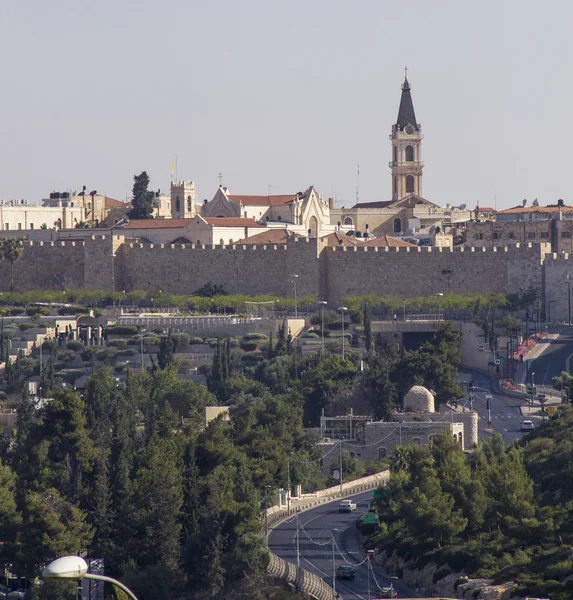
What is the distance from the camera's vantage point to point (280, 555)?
3148 cm

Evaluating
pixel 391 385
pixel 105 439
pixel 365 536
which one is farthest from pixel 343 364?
pixel 365 536

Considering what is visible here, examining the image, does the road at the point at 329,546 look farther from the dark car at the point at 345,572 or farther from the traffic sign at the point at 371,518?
the traffic sign at the point at 371,518

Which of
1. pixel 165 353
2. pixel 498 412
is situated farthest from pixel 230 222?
pixel 498 412

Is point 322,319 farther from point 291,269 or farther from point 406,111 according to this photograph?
point 406,111

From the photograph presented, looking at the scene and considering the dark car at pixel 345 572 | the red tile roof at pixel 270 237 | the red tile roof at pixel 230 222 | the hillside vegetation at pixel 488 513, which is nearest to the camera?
the hillside vegetation at pixel 488 513

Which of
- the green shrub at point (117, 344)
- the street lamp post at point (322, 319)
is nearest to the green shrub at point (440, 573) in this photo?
the street lamp post at point (322, 319)

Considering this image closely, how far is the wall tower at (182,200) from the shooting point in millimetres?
78188

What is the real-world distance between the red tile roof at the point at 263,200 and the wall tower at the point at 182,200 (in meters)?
4.00

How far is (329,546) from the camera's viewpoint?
32.3m

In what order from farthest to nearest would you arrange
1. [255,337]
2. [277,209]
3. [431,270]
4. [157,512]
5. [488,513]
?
[277,209], [431,270], [255,337], [157,512], [488,513]

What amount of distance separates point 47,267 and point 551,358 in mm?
20236

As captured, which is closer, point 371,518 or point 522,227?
point 371,518

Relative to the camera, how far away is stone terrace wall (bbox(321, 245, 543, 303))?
58250mm

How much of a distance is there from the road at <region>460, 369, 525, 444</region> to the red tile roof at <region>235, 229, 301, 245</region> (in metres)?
14.0
